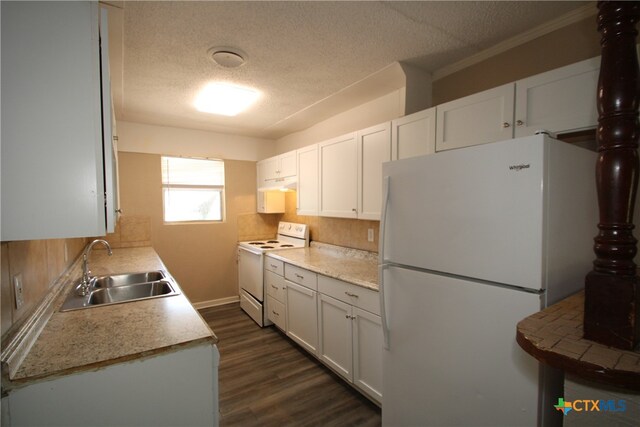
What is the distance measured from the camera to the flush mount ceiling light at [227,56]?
6.26ft

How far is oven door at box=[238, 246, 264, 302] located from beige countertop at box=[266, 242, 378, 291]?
0.94 feet

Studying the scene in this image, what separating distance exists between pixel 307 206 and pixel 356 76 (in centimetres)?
148

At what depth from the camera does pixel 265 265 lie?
3436 mm

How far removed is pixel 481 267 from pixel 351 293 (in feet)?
3.63

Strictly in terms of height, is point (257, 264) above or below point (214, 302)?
above

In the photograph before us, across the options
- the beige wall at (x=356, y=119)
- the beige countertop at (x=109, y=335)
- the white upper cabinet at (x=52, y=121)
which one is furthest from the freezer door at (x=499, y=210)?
the white upper cabinet at (x=52, y=121)

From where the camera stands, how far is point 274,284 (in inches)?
128

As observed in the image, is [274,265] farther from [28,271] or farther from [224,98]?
[28,271]

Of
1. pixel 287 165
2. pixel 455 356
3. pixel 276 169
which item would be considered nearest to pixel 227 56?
pixel 287 165

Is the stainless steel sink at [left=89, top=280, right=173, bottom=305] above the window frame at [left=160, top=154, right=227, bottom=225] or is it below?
below

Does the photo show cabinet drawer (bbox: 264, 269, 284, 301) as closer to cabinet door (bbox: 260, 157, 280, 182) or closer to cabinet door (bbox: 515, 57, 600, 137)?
cabinet door (bbox: 260, 157, 280, 182)

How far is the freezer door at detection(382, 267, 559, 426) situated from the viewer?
1099mm

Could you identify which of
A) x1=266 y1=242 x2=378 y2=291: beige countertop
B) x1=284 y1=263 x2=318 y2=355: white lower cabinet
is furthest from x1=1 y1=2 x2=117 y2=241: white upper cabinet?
x1=284 y1=263 x2=318 y2=355: white lower cabinet

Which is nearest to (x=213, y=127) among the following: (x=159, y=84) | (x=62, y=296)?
(x=159, y=84)
